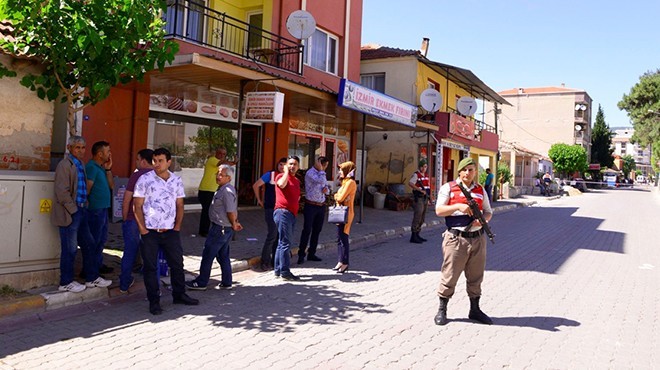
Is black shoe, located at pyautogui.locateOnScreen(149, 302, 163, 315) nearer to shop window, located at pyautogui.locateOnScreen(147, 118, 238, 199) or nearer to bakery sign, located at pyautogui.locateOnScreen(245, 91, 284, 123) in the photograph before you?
bakery sign, located at pyautogui.locateOnScreen(245, 91, 284, 123)

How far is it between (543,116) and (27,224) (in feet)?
233

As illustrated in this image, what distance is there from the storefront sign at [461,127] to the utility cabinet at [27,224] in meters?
18.3

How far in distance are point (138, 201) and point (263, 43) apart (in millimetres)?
9778

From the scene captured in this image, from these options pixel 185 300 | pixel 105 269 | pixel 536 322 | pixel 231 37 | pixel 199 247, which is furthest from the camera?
pixel 231 37

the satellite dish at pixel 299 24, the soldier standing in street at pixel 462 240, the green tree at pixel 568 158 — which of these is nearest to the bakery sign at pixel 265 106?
the satellite dish at pixel 299 24

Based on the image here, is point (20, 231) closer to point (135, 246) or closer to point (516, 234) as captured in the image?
point (135, 246)

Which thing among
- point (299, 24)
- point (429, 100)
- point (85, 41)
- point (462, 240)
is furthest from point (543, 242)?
point (85, 41)

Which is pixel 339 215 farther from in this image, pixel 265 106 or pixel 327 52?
pixel 327 52

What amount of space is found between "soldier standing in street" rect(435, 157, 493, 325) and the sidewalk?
3.50m

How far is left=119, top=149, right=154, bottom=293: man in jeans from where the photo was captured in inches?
222

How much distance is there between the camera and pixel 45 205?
5875 millimetres

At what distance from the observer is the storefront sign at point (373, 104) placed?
36.1ft

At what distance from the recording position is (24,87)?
6.10 metres

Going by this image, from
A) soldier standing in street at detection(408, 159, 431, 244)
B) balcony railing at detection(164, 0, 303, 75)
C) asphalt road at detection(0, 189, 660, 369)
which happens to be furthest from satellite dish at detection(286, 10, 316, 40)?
asphalt road at detection(0, 189, 660, 369)
